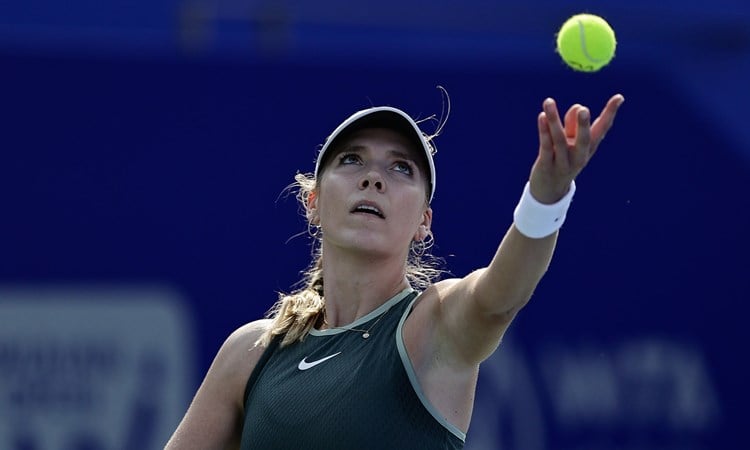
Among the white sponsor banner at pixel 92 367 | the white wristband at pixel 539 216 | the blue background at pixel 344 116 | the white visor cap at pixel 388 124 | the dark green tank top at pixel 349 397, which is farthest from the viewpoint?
the blue background at pixel 344 116

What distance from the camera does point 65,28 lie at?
669 cm

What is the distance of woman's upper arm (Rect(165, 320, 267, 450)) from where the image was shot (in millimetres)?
3256

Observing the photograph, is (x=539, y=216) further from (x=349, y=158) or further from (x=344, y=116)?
(x=344, y=116)

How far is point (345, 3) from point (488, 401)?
2.26 metres

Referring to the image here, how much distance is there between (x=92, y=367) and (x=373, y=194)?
297cm

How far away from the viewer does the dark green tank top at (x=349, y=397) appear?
2775mm

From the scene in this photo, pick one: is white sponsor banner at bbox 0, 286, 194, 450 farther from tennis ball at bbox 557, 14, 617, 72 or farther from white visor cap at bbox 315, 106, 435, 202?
tennis ball at bbox 557, 14, 617, 72

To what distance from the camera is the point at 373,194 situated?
3.08 m

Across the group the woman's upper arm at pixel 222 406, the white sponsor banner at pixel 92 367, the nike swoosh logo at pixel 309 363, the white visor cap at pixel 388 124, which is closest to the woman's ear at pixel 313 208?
the white visor cap at pixel 388 124

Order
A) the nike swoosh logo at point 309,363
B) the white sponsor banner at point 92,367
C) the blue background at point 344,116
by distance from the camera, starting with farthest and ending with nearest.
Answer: the blue background at point 344,116 < the white sponsor banner at point 92,367 < the nike swoosh logo at point 309,363

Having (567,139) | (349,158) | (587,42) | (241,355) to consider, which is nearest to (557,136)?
(567,139)

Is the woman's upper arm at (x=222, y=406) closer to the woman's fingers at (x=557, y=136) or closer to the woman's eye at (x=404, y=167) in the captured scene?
the woman's eye at (x=404, y=167)

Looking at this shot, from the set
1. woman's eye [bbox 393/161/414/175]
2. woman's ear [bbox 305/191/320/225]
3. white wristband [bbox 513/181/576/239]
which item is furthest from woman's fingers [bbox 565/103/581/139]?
woman's ear [bbox 305/191/320/225]

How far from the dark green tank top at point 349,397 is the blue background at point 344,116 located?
9.21ft
